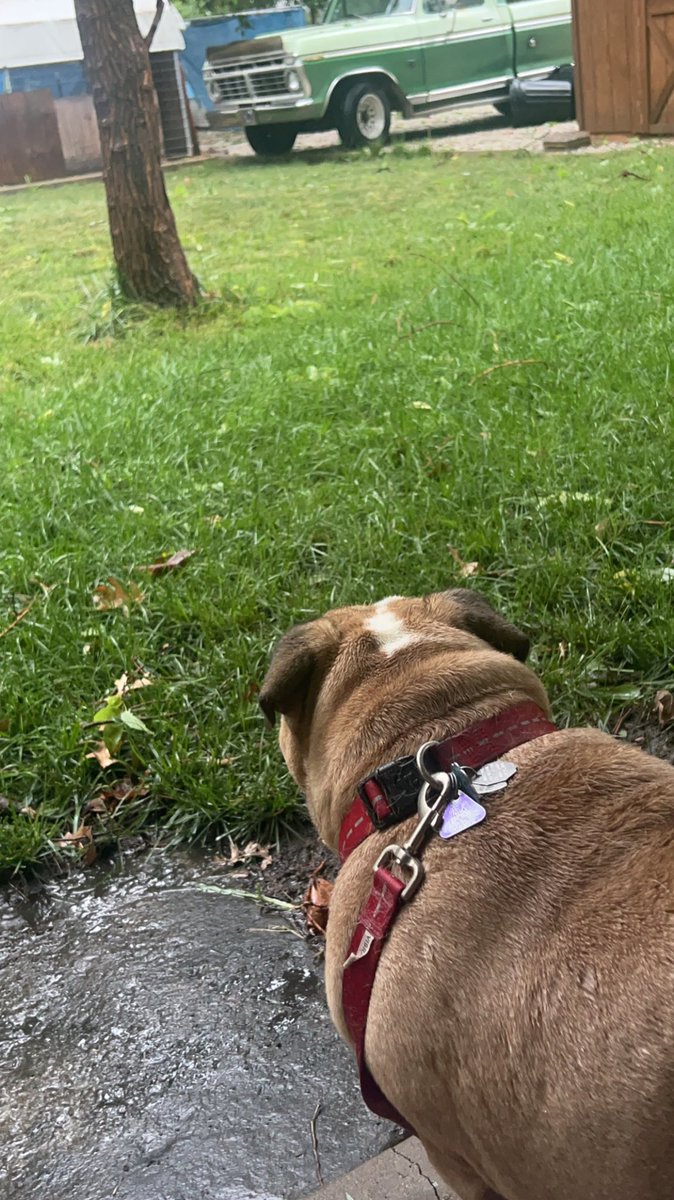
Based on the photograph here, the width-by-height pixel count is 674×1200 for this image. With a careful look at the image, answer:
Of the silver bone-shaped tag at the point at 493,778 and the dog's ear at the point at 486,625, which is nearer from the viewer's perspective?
the silver bone-shaped tag at the point at 493,778

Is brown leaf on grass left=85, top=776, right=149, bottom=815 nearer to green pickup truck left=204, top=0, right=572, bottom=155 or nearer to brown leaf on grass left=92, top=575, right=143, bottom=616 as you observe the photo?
brown leaf on grass left=92, top=575, right=143, bottom=616

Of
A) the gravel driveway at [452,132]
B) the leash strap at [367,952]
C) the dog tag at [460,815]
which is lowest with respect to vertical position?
the leash strap at [367,952]

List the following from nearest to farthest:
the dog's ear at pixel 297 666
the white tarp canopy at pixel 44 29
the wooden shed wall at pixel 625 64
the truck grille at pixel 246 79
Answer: the dog's ear at pixel 297 666, the white tarp canopy at pixel 44 29, the truck grille at pixel 246 79, the wooden shed wall at pixel 625 64

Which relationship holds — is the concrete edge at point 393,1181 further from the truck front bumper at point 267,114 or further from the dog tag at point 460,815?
the truck front bumper at point 267,114

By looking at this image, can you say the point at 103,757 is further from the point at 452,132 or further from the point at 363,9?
the point at 363,9

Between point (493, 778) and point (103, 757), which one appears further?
point (103, 757)

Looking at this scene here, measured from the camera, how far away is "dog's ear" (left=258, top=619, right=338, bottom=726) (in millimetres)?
2148

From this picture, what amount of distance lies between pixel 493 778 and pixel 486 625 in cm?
57

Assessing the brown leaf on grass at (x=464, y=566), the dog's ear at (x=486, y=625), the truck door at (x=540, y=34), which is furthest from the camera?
the truck door at (x=540, y=34)

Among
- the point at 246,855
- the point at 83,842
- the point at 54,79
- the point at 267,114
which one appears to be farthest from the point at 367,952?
the point at 267,114

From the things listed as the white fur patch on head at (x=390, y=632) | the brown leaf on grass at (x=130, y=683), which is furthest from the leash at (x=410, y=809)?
the brown leaf on grass at (x=130, y=683)

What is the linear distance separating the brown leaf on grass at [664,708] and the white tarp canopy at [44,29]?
594cm

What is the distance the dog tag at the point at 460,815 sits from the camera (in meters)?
1.77

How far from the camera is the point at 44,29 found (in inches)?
274
